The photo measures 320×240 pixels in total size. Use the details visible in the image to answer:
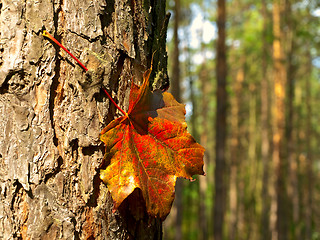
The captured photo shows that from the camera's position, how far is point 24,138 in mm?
855

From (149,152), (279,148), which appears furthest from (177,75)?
(149,152)

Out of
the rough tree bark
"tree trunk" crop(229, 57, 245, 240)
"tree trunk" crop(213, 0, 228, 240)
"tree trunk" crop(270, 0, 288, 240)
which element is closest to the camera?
the rough tree bark

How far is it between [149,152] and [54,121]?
0.90ft

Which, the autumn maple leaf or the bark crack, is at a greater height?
the bark crack

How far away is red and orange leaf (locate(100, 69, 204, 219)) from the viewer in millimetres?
878

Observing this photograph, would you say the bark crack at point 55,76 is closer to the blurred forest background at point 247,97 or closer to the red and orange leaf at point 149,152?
the red and orange leaf at point 149,152

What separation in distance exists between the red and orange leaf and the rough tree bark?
5cm

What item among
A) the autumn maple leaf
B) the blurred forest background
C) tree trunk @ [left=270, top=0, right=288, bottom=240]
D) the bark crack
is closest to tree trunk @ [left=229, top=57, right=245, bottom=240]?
the blurred forest background

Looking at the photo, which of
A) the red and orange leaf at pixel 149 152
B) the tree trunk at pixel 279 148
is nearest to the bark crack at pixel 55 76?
the red and orange leaf at pixel 149 152

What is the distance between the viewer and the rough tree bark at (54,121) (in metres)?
0.85

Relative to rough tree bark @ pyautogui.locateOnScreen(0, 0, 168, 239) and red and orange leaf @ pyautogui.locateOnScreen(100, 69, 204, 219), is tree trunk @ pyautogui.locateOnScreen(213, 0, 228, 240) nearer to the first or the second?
red and orange leaf @ pyautogui.locateOnScreen(100, 69, 204, 219)

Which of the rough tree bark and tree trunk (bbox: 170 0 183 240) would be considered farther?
tree trunk (bbox: 170 0 183 240)

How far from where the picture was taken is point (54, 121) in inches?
34.2

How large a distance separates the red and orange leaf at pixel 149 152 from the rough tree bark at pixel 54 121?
5 centimetres
